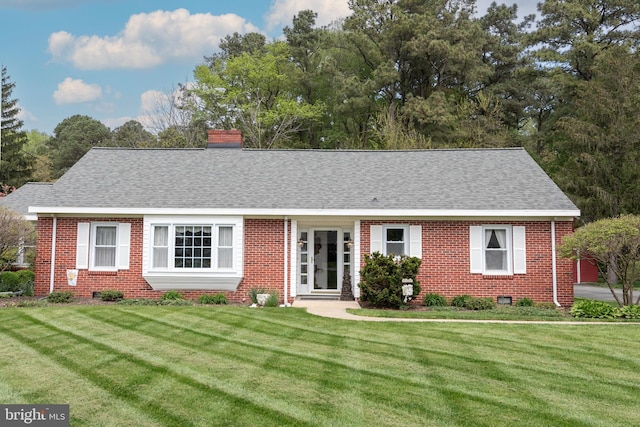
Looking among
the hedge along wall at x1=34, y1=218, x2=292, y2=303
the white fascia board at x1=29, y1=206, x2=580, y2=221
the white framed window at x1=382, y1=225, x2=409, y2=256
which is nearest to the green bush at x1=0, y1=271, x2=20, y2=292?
the hedge along wall at x1=34, y1=218, x2=292, y2=303

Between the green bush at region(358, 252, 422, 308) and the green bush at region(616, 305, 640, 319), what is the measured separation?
15.6 feet

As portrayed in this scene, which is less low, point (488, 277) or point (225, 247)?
point (225, 247)

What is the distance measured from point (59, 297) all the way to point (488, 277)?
1176 cm

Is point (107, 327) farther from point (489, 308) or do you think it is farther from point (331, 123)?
point (331, 123)

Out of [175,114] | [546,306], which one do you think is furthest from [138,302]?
[175,114]

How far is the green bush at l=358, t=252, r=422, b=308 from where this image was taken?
1274 centimetres

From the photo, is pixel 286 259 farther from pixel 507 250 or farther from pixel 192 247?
pixel 507 250

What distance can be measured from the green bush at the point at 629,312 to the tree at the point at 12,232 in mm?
15475

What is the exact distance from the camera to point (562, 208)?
13414mm

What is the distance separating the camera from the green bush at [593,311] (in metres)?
11.8

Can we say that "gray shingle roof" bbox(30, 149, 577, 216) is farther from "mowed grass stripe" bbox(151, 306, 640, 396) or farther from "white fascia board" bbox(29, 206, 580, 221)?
"mowed grass stripe" bbox(151, 306, 640, 396)

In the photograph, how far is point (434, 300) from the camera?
13492 mm

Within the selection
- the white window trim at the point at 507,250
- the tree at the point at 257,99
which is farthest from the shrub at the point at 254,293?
the tree at the point at 257,99

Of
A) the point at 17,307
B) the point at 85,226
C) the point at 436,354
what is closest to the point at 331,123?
the point at 85,226
